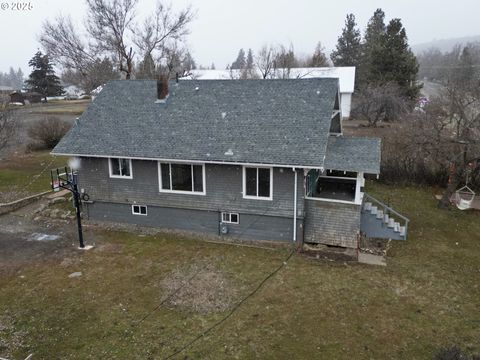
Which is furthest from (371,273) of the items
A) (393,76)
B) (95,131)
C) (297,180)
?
(393,76)

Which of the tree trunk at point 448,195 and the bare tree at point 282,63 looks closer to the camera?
the tree trunk at point 448,195

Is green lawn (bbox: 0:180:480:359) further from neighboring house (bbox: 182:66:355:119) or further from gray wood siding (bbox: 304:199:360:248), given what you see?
neighboring house (bbox: 182:66:355:119)

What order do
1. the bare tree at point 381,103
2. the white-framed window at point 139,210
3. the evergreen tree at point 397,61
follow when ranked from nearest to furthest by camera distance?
1. the white-framed window at point 139,210
2. the bare tree at point 381,103
3. the evergreen tree at point 397,61

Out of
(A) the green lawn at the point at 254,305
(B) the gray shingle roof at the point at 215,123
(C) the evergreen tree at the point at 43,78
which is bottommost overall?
(A) the green lawn at the point at 254,305

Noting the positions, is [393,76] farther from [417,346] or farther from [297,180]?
[417,346]

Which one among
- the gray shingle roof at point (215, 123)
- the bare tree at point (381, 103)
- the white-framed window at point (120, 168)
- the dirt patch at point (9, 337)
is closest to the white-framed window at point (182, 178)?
the gray shingle roof at point (215, 123)

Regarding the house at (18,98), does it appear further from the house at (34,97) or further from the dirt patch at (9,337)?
the dirt patch at (9,337)

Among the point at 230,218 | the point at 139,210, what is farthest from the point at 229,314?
the point at 139,210
